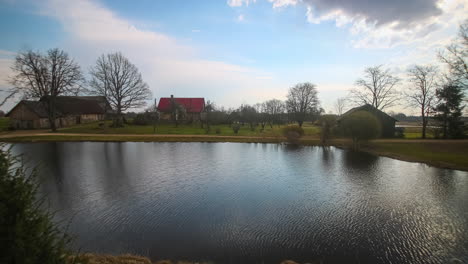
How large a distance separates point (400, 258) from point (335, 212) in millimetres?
3234

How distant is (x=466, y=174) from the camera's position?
1669 cm

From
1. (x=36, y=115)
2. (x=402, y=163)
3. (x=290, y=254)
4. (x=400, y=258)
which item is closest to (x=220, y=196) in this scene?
(x=290, y=254)

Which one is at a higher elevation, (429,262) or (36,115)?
(36,115)

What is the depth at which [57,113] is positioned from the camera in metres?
45.0

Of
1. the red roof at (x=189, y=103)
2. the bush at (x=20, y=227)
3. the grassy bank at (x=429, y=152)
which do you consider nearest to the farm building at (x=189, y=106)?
the red roof at (x=189, y=103)

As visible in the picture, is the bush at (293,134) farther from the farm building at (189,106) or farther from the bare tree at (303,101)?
the farm building at (189,106)

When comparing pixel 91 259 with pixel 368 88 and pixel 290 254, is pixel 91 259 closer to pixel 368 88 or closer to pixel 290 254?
pixel 290 254

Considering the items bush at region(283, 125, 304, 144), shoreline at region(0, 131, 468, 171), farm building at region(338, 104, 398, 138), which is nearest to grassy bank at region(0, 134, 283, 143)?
shoreline at region(0, 131, 468, 171)

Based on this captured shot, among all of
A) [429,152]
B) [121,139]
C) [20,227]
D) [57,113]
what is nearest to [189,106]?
[57,113]

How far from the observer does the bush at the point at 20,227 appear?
→ 3061mm

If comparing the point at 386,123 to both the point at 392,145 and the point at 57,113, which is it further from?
the point at 57,113

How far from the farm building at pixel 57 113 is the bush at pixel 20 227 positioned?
1857 inches

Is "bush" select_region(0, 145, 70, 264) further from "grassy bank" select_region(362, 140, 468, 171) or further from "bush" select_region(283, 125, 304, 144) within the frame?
"bush" select_region(283, 125, 304, 144)

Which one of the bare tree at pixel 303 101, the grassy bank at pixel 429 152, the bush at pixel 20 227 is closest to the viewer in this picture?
the bush at pixel 20 227
